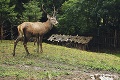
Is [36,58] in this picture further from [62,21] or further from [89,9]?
[62,21]

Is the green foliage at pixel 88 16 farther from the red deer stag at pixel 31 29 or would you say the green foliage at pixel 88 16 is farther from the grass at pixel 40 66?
the grass at pixel 40 66

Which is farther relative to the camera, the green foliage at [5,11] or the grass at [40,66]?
the green foliage at [5,11]

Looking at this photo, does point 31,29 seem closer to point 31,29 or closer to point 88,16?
point 31,29

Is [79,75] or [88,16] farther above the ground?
[88,16]

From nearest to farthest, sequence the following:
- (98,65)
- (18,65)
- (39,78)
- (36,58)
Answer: (39,78) < (18,65) < (98,65) < (36,58)

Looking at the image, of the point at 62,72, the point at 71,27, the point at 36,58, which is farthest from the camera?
the point at 71,27

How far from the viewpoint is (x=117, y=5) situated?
24.7 meters

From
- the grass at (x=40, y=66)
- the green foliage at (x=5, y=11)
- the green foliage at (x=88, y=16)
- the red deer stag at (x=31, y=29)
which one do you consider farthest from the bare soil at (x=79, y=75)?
the green foliage at (x=88, y=16)

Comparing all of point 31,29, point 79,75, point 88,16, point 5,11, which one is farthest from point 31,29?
point 88,16

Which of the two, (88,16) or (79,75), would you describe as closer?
(79,75)

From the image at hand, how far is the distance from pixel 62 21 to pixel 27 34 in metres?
16.3

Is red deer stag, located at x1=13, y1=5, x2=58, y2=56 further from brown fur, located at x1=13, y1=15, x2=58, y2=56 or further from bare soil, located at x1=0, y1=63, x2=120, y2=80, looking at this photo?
bare soil, located at x1=0, y1=63, x2=120, y2=80

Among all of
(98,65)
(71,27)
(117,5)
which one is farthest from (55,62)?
(71,27)

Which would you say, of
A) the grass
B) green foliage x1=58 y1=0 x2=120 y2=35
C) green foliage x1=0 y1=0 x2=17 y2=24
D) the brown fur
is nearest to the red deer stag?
the brown fur
